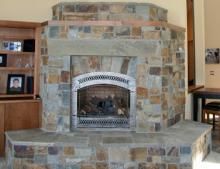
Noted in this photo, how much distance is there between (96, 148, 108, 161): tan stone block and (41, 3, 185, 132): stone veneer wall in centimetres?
64

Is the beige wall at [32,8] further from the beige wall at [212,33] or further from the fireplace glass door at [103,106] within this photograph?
the beige wall at [212,33]

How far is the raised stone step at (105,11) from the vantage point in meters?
3.56

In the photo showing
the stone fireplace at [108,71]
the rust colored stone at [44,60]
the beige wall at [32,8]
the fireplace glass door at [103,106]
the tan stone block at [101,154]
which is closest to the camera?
the tan stone block at [101,154]

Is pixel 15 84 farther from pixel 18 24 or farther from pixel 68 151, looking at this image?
pixel 68 151

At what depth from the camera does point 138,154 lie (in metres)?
3.13

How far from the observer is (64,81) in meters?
3.54

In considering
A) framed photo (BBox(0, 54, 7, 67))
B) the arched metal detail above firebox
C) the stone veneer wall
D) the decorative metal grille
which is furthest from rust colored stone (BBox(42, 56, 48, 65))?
the decorative metal grille

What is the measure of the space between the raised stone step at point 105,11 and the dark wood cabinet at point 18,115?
118 cm

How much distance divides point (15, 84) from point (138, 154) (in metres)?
1.95

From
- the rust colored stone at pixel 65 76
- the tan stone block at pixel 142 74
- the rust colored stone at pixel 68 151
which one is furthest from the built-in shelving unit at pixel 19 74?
the tan stone block at pixel 142 74

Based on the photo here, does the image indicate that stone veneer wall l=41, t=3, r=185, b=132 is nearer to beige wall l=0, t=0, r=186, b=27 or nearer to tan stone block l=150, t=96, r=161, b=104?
tan stone block l=150, t=96, r=161, b=104

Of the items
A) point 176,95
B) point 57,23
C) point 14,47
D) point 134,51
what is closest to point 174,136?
point 176,95

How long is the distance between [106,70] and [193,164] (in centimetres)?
147

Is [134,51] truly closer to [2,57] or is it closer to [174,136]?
[174,136]
